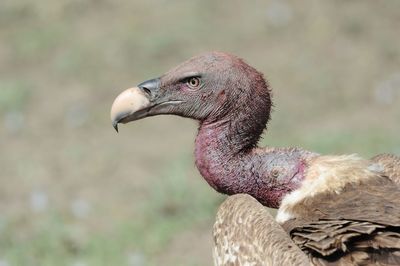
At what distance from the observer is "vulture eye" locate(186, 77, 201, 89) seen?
14.5 feet

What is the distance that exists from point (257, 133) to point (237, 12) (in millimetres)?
6669

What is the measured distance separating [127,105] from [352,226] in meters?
1.23

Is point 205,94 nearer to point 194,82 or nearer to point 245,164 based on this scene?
point 194,82

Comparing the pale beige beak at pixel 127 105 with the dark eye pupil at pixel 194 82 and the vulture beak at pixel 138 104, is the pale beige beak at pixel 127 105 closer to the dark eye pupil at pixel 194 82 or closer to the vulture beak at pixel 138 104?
the vulture beak at pixel 138 104

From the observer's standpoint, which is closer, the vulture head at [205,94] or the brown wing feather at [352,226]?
the brown wing feather at [352,226]

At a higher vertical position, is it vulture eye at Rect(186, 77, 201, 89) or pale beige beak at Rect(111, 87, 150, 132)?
vulture eye at Rect(186, 77, 201, 89)

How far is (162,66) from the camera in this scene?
32.2 feet

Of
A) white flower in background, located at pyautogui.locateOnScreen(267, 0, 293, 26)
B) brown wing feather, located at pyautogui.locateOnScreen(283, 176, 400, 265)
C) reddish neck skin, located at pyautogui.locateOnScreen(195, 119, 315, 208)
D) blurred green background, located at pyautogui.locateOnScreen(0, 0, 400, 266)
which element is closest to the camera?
brown wing feather, located at pyautogui.locateOnScreen(283, 176, 400, 265)

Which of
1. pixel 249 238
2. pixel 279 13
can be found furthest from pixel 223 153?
pixel 279 13

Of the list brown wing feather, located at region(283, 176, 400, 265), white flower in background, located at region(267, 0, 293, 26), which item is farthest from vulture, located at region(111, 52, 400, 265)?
white flower in background, located at region(267, 0, 293, 26)

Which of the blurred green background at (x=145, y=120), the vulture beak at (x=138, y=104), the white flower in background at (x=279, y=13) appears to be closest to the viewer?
the vulture beak at (x=138, y=104)

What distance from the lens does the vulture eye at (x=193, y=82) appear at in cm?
441

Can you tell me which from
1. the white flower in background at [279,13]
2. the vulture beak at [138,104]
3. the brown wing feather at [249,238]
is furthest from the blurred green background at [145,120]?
the brown wing feather at [249,238]

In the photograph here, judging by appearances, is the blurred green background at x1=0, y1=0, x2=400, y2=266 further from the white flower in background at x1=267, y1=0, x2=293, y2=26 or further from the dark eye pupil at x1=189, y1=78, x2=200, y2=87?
the dark eye pupil at x1=189, y1=78, x2=200, y2=87
